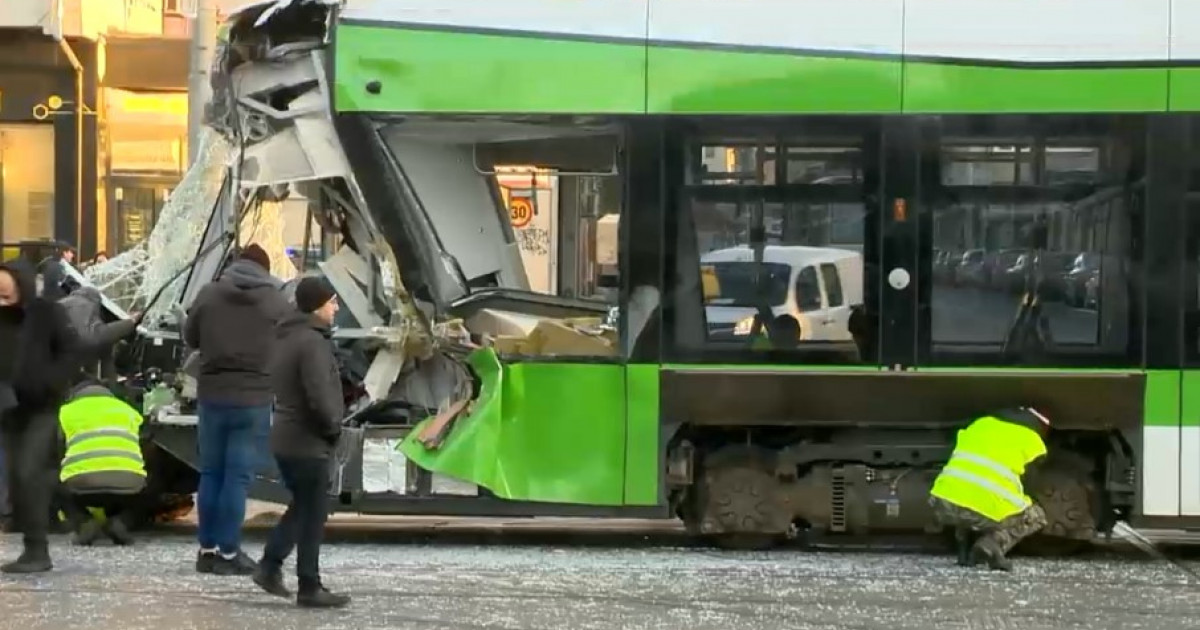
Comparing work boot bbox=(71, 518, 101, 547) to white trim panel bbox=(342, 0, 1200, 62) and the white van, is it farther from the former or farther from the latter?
the white van

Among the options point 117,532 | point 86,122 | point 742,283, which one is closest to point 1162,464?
point 742,283

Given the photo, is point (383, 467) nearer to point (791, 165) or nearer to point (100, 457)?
point (100, 457)

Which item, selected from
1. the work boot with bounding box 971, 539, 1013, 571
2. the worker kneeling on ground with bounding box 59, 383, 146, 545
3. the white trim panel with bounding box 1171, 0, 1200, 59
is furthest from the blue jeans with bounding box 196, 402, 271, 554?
Answer: the white trim panel with bounding box 1171, 0, 1200, 59

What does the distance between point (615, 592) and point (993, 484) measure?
199 cm

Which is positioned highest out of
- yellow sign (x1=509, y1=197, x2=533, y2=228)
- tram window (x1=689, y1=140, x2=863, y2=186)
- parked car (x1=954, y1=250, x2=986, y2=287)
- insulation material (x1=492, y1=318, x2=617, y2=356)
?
tram window (x1=689, y1=140, x2=863, y2=186)

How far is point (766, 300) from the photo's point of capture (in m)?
8.34

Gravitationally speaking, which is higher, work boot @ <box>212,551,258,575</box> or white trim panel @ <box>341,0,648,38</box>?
white trim panel @ <box>341,0,648,38</box>

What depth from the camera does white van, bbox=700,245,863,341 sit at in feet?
27.1

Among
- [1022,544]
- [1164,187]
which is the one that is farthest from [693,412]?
[1164,187]

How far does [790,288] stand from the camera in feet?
27.2

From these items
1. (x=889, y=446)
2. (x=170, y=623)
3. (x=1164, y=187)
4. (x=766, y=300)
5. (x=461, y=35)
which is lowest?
(x=170, y=623)

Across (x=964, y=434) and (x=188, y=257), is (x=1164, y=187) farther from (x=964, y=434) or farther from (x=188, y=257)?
(x=188, y=257)

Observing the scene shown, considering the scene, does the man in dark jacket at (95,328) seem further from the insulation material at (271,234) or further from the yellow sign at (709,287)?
the yellow sign at (709,287)

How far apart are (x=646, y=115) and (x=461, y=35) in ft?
3.45
